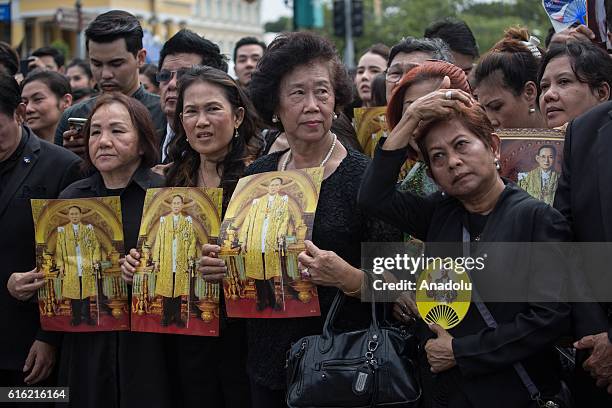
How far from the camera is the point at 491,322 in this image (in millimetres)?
3352

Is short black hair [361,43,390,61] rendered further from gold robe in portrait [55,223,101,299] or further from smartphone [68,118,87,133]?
gold robe in portrait [55,223,101,299]

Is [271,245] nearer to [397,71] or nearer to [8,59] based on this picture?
[397,71]

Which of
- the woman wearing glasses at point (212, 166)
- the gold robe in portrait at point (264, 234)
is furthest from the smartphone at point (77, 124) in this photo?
the gold robe in portrait at point (264, 234)

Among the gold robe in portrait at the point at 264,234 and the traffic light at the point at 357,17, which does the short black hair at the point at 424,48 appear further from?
the traffic light at the point at 357,17

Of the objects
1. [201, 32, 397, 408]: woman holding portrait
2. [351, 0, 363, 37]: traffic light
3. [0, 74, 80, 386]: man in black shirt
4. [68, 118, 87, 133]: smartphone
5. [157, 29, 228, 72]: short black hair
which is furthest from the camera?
[351, 0, 363, 37]: traffic light

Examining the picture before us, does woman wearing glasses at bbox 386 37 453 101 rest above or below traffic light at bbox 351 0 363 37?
below

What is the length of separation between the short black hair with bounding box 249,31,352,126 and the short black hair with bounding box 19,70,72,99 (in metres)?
3.00

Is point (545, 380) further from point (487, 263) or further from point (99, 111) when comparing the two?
point (99, 111)

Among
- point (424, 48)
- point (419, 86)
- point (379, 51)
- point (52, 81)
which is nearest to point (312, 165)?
point (419, 86)

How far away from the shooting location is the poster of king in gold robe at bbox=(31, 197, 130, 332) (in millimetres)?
4531

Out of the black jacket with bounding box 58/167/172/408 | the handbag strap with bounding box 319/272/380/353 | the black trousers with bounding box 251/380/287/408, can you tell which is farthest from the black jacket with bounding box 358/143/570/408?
the black jacket with bounding box 58/167/172/408

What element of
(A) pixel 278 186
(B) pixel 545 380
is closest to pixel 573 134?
(B) pixel 545 380

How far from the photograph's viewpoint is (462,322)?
3.46m

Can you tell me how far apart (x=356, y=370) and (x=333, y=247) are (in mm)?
607
